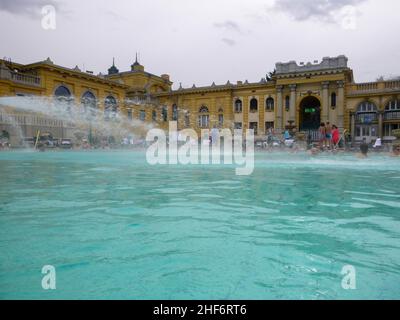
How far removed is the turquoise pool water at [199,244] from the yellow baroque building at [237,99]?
2701 cm

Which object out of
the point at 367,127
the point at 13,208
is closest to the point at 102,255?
the point at 13,208

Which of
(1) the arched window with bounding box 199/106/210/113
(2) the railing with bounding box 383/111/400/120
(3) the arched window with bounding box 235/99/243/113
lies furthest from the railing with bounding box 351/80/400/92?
(1) the arched window with bounding box 199/106/210/113

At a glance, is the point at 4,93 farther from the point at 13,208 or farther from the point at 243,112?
the point at 13,208

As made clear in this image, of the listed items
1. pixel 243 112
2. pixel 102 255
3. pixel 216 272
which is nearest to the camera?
pixel 216 272

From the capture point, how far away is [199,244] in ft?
10.6

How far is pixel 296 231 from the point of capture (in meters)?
3.61

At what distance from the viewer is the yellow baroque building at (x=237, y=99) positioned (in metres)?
32.5

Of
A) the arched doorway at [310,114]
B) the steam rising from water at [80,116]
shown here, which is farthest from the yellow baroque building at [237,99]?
the steam rising from water at [80,116]

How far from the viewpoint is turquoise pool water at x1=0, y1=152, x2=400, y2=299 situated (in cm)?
237

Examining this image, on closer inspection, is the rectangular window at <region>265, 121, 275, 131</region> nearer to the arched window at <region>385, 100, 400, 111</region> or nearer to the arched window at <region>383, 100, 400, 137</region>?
the arched window at <region>383, 100, 400, 137</region>

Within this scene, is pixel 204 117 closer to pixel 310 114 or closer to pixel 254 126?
pixel 254 126

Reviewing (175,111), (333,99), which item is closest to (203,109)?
(175,111)
